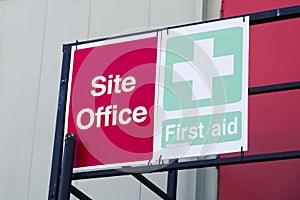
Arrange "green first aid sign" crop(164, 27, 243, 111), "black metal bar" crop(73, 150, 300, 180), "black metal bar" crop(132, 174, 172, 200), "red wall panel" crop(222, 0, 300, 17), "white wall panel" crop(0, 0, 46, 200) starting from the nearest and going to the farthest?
"black metal bar" crop(73, 150, 300, 180) < "green first aid sign" crop(164, 27, 243, 111) < "black metal bar" crop(132, 174, 172, 200) < "red wall panel" crop(222, 0, 300, 17) < "white wall panel" crop(0, 0, 46, 200)

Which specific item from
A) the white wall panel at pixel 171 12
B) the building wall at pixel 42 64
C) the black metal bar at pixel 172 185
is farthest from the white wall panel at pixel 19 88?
the black metal bar at pixel 172 185

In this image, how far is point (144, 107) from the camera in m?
4.10

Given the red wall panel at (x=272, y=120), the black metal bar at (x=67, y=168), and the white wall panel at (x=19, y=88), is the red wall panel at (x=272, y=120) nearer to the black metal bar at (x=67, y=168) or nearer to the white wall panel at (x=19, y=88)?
the black metal bar at (x=67, y=168)

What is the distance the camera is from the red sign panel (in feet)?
13.3

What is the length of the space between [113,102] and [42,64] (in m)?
1.61

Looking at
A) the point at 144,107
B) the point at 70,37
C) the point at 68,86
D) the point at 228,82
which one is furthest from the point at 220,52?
the point at 70,37

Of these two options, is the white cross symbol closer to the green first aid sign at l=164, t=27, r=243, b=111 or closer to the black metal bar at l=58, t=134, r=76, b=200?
the green first aid sign at l=164, t=27, r=243, b=111

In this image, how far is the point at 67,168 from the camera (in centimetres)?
408

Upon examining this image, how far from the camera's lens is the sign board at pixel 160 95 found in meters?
3.92

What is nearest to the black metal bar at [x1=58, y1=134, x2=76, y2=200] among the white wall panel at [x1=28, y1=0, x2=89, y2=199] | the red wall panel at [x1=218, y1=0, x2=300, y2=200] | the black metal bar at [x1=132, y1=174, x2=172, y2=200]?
the black metal bar at [x1=132, y1=174, x2=172, y2=200]

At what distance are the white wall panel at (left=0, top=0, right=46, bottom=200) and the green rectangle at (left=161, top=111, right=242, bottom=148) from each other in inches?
66.2

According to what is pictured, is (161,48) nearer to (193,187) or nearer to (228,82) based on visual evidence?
(228,82)

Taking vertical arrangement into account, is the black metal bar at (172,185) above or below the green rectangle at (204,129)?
below

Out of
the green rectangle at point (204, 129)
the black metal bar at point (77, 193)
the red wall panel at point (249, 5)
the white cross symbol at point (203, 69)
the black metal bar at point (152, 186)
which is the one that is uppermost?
the red wall panel at point (249, 5)
